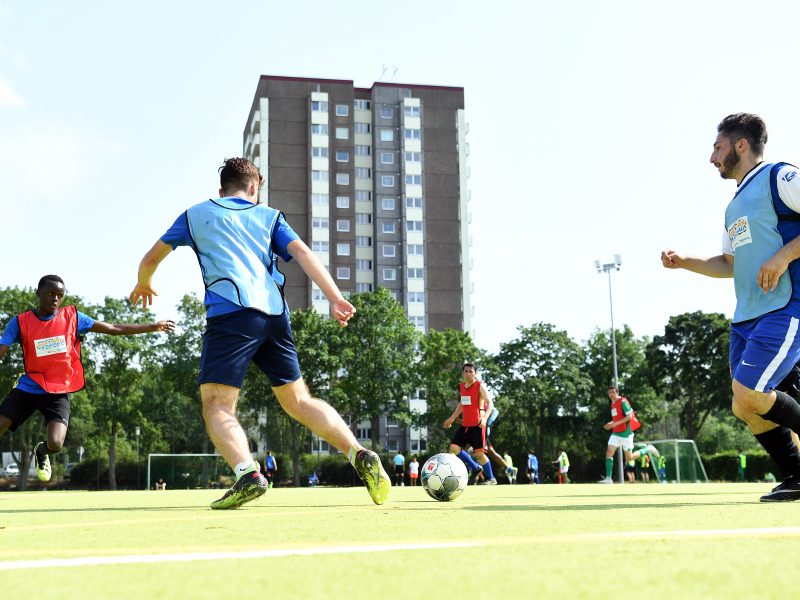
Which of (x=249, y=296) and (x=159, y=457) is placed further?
(x=159, y=457)

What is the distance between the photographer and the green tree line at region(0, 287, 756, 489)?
60.9 meters

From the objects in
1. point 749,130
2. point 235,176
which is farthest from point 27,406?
point 749,130

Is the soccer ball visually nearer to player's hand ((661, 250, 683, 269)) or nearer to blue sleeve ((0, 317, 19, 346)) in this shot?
player's hand ((661, 250, 683, 269))

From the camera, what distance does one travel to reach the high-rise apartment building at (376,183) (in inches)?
Answer: 3413

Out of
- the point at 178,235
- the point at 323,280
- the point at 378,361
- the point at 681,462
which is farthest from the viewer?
the point at 378,361

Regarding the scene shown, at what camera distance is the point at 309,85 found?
8806 centimetres

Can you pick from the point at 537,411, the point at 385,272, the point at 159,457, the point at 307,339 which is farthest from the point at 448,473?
the point at 385,272

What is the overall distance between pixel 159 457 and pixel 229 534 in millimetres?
28907

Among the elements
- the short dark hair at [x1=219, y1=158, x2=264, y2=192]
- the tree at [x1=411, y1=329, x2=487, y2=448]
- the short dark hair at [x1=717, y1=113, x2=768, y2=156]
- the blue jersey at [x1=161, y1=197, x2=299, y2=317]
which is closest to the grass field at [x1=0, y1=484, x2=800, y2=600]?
the blue jersey at [x1=161, y1=197, x2=299, y2=317]

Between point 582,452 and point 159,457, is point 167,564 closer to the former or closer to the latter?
point 159,457

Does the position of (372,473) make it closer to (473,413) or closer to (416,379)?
(473,413)

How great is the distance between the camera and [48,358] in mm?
8930

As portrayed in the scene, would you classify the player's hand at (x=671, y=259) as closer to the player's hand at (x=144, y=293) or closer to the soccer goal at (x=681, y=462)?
the player's hand at (x=144, y=293)

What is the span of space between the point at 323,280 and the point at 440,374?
60.6 m
